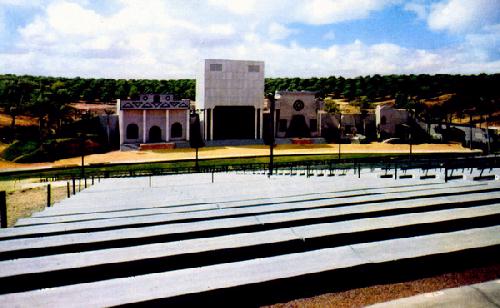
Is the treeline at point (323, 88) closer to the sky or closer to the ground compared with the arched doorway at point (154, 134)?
closer to the sky

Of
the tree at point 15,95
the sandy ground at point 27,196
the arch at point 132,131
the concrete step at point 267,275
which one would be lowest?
the sandy ground at point 27,196

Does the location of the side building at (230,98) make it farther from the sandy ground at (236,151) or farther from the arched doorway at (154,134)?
the arched doorway at (154,134)

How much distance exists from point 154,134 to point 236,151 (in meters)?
12.9

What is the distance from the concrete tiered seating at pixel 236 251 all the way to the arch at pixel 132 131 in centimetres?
4914

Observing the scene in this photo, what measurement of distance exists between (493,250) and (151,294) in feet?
15.2

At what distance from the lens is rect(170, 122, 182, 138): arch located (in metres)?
57.1

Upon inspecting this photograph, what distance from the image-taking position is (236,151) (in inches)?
2030

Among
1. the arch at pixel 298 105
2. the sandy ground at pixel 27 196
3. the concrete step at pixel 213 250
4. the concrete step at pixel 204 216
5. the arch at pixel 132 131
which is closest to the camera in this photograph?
the concrete step at pixel 213 250

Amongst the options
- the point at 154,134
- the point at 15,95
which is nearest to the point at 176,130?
the point at 154,134

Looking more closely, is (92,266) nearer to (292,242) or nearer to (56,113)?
(292,242)

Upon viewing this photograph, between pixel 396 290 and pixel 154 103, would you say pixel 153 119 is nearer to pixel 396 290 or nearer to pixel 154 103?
pixel 154 103

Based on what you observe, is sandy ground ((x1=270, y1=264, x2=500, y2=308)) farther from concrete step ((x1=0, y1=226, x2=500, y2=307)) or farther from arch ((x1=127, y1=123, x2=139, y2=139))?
arch ((x1=127, y1=123, x2=139, y2=139))

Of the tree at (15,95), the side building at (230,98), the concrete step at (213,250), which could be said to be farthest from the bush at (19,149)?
the concrete step at (213,250)

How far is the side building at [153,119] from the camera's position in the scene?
54469mm
